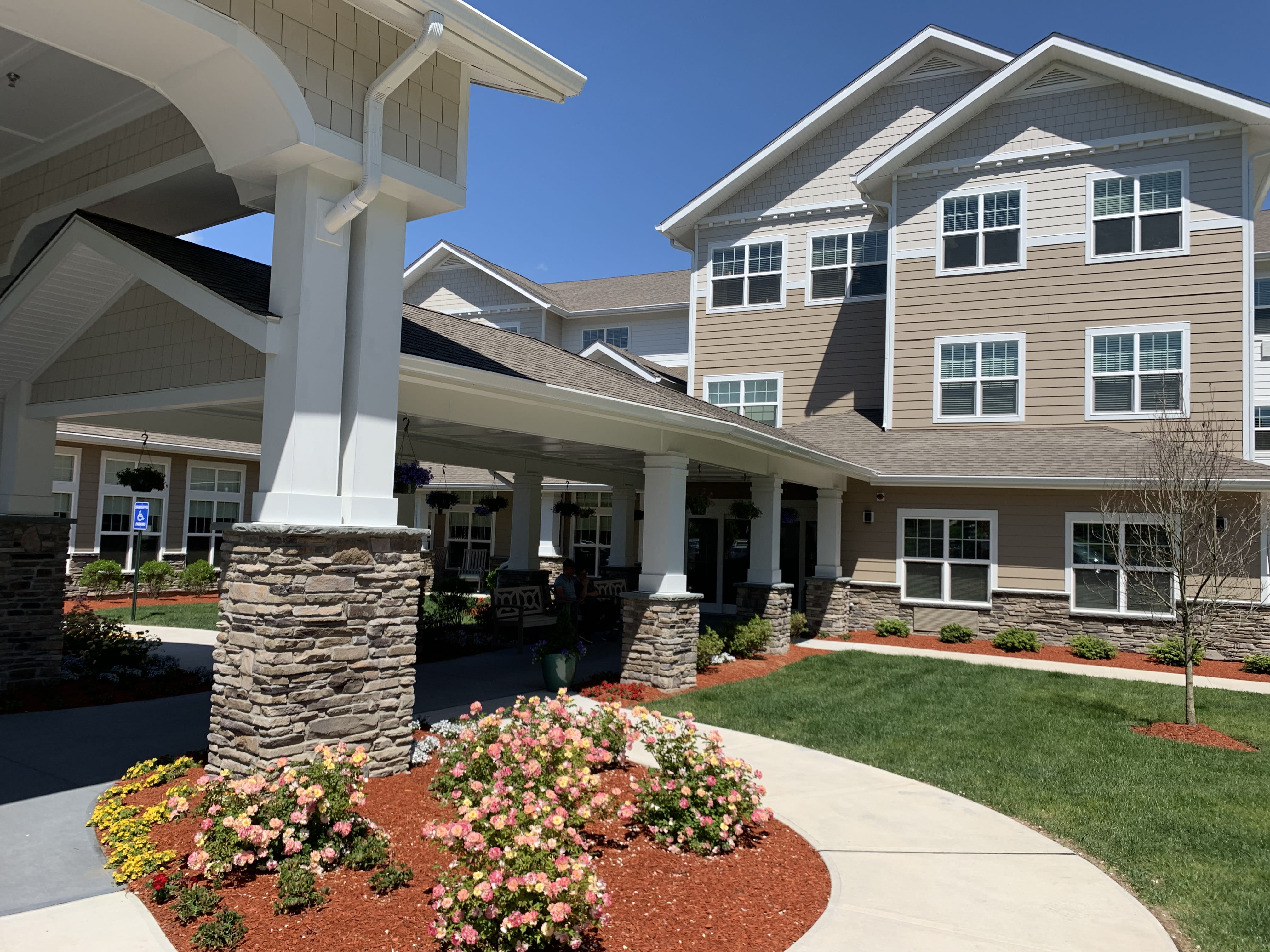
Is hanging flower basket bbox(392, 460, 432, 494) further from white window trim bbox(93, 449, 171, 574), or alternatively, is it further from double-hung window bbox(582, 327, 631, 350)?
double-hung window bbox(582, 327, 631, 350)

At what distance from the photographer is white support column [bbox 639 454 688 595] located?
11211mm

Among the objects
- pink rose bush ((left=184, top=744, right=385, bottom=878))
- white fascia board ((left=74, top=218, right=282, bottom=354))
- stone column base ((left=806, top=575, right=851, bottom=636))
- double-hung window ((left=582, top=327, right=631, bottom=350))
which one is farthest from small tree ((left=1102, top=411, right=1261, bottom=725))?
double-hung window ((left=582, top=327, right=631, bottom=350))

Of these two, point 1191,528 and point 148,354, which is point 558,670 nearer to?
point 148,354

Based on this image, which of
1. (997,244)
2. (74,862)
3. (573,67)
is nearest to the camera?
(74,862)

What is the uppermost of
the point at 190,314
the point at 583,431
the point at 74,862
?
the point at 190,314

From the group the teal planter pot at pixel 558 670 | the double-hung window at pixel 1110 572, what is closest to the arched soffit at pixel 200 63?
the teal planter pot at pixel 558 670

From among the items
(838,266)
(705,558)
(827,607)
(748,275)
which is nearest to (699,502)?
Answer: (827,607)

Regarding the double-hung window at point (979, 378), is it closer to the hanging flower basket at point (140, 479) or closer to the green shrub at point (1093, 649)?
the green shrub at point (1093, 649)

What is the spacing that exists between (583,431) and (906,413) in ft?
33.8

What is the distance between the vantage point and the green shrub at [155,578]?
1936 centimetres

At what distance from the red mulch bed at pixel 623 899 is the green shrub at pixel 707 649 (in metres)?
6.11

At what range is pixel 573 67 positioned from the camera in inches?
301

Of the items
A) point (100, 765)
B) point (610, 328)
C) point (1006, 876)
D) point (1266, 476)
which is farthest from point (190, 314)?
point (610, 328)

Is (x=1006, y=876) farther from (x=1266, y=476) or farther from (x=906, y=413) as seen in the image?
(x=906, y=413)
